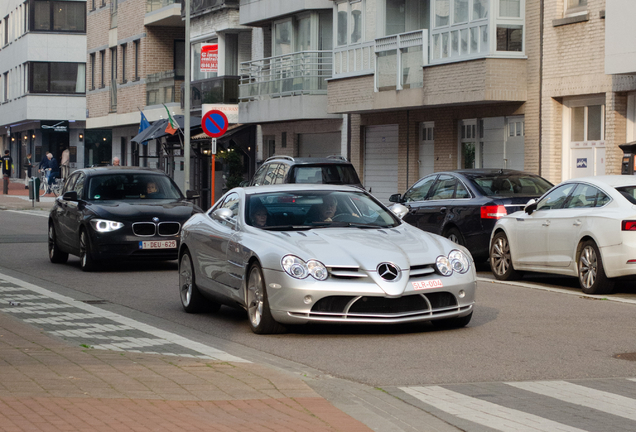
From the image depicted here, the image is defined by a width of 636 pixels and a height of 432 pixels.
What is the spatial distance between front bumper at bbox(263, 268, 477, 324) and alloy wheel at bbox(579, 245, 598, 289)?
4.08m

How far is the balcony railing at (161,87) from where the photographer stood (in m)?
47.7

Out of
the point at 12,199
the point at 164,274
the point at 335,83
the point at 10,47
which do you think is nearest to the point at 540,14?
the point at 335,83

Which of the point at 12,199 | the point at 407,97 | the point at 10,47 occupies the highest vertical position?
the point at 10,47

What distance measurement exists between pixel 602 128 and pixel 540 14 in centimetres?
316

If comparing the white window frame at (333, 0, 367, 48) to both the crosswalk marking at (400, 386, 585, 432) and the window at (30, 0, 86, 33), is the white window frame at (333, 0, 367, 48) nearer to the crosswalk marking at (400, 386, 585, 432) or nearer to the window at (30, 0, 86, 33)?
the crosswalk marking at (400, 386, 585, 432)

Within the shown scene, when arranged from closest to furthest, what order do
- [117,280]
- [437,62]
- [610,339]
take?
[610,339], [117,280], [437,62]

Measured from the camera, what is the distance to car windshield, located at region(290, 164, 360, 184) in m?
20.5

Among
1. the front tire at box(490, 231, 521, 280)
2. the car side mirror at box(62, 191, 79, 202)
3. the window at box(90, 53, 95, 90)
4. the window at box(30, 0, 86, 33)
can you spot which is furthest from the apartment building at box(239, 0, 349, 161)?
the window at box(30, 0, 86, 33)

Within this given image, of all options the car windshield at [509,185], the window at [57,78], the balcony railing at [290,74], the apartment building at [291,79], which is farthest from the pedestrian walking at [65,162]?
the car windshield at [509,185]

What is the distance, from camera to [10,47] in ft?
262

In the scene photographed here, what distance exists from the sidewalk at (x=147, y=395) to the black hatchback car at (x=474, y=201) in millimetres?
9223

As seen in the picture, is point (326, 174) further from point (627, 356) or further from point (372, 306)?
point (627, 356)

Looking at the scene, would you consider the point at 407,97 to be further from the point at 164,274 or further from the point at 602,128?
the point at 164,274

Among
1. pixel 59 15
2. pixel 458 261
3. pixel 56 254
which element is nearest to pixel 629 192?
pixel 458 261
